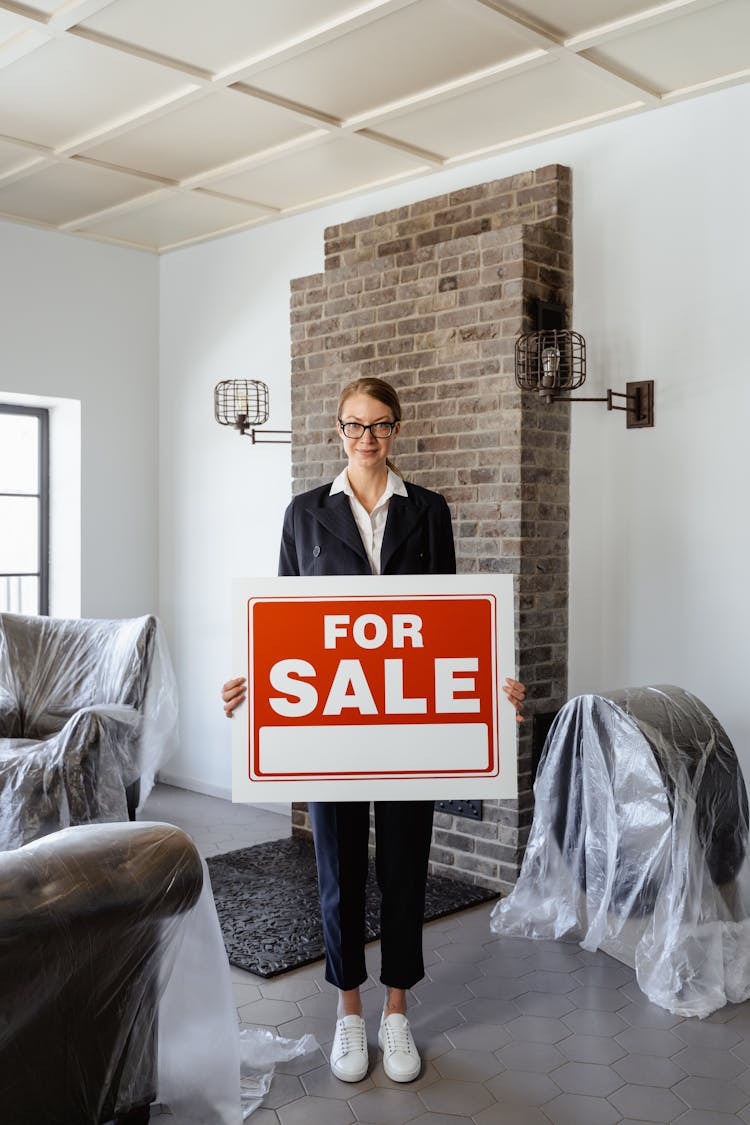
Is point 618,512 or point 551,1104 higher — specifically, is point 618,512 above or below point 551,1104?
above

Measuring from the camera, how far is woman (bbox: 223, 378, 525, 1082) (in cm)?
246

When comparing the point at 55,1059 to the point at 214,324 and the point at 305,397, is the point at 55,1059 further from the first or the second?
the point at 214,324

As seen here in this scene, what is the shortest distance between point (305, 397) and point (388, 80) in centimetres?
136

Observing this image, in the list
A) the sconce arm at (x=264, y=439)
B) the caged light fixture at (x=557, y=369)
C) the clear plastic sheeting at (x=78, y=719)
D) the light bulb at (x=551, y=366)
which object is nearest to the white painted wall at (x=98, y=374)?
the sconce arm at (x=264, y=439)

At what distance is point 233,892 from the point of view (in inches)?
148

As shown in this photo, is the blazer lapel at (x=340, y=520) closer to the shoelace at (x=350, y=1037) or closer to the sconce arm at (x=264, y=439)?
the shoelace at (x=350, y=1037)

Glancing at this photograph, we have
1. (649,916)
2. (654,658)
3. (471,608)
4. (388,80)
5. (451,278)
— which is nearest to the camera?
(471,608)

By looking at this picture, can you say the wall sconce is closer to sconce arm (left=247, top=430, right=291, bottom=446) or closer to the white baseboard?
sconce arm (left=247, top=430, right=291, bottom=446)

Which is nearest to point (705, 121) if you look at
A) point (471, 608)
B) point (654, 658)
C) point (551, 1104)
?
point (654, 658)

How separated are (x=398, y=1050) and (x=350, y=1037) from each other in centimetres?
11

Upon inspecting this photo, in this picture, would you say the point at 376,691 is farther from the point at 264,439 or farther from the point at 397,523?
the point at 264,439

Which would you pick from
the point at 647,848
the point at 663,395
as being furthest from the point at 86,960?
Result: the point at 663,395

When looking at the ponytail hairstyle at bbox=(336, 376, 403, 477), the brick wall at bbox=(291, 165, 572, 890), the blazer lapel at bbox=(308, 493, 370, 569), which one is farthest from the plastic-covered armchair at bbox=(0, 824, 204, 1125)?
the brick wall at bbox=(291, 165, 572, 890)

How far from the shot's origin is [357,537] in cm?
247
